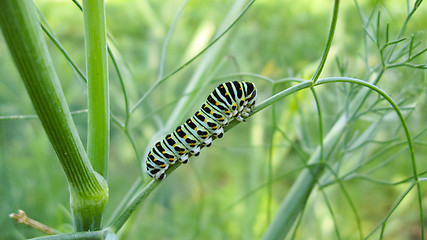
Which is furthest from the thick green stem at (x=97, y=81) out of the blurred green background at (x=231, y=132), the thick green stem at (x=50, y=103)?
the blurred green background at (x=231, y=132)

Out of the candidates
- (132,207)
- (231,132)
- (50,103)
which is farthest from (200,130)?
(231,132)

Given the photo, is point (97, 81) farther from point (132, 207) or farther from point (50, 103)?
point (132, 207)

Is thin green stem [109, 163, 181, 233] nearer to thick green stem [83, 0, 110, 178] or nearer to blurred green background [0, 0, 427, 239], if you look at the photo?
thick green stem [83, 0, 110, 178]

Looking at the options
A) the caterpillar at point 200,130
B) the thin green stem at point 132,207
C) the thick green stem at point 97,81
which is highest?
the thick green stem at point 97,81

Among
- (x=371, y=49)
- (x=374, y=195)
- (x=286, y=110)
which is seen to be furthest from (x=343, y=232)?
(x=371, y=49)

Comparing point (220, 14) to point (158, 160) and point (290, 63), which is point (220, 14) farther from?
point (158, 160)

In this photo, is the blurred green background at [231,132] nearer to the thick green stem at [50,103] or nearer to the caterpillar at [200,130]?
the caterpillar at [200,130]
